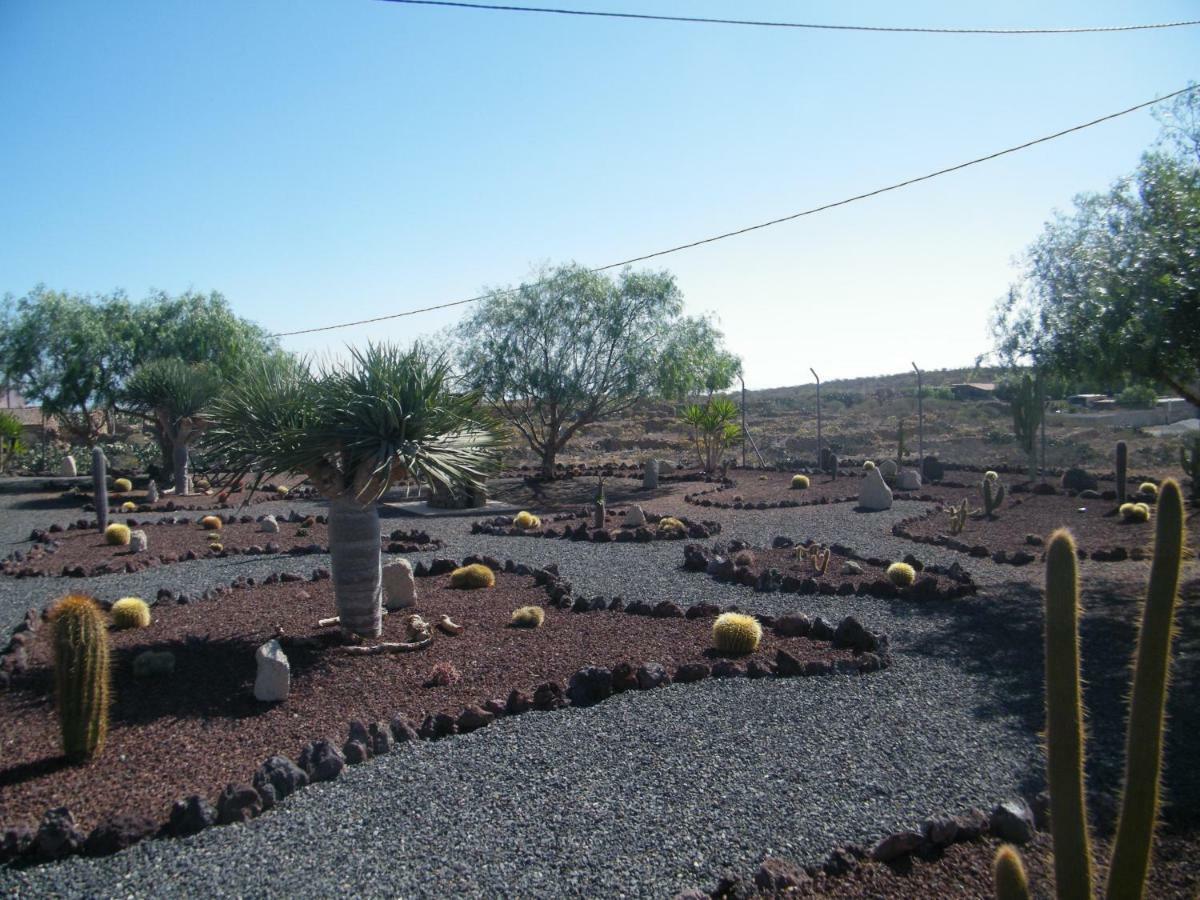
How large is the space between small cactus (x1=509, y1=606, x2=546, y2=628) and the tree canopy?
908 inches

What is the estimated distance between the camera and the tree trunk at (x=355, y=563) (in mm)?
7754

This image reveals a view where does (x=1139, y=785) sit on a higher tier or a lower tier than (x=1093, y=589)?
higher

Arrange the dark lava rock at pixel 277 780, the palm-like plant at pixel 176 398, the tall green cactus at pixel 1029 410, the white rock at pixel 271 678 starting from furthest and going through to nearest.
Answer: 1. the palm-like plant at pixel 176 398
2. the tall green cactus at pixel 1029 410
3. the white rock at pixel 271 678
4. the dark lava rock at pixel 277 780

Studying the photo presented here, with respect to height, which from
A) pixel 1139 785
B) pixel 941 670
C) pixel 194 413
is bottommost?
pixel 941 670

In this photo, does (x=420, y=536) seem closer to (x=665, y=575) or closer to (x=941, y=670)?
(x=665, y=575)

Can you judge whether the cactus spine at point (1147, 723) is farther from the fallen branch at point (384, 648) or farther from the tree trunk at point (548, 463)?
the tree trunk at point (548, 463)

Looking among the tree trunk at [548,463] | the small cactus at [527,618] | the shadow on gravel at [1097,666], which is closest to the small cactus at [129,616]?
the small cactus at [527,618]

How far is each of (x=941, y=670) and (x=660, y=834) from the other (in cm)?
369

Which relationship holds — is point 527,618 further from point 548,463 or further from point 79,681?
point 548,463

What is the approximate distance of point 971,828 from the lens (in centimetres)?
438

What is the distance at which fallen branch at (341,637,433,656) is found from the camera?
7.55 meters

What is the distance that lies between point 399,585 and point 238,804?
A: 4.58 m

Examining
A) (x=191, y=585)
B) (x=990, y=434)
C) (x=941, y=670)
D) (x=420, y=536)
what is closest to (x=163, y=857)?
(x=941, y=670)

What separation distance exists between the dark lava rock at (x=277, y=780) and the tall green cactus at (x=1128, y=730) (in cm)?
388
